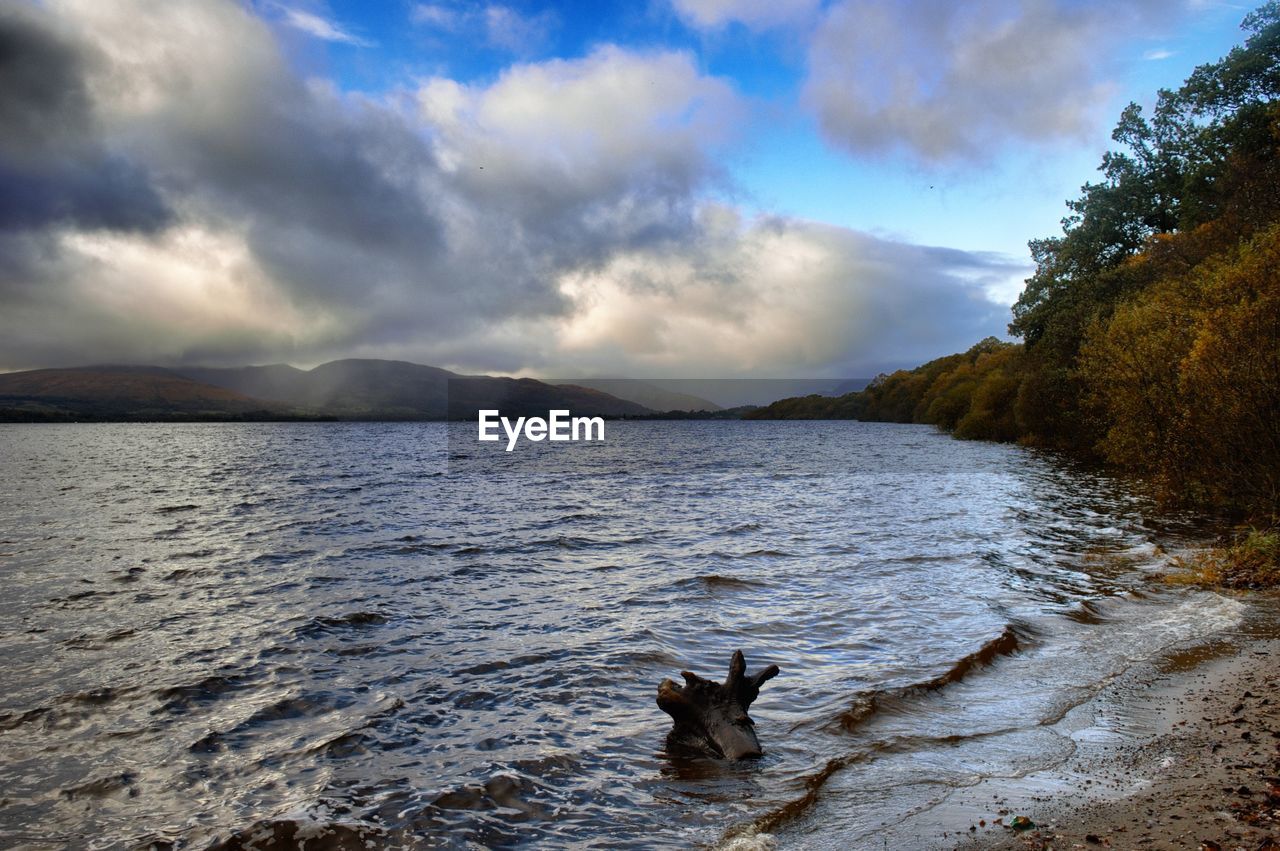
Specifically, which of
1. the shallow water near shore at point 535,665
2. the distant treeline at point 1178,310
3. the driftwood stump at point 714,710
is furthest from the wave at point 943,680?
the distant treeline at point 1178,310

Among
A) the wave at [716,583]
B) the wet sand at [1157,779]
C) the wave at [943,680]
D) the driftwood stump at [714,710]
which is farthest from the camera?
the wave at [716,583]

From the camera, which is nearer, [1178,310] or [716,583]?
[716,583]

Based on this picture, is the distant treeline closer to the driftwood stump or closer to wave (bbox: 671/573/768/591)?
wave (bbox: 671/573/768/591)

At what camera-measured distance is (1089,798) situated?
7.15 m

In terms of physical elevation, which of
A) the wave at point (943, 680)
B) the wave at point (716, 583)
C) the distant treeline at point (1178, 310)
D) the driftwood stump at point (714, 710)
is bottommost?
the wave at point (716, 583)

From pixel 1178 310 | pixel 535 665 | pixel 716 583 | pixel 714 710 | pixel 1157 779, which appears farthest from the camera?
pixel 1178 310

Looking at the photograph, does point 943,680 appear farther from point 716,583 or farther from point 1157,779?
point 716,583

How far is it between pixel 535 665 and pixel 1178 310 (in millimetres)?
26678

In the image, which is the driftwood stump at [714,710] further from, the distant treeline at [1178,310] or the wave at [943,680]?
the distant treeline at [1178,310]

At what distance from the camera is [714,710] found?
9.98 meters

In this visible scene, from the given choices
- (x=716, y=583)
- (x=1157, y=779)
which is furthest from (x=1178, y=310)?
(x=1157, y=779)

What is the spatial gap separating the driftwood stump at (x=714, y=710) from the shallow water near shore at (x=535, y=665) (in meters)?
0.33

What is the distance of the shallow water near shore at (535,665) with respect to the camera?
818 centimetres

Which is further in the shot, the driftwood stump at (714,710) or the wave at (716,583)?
the wave at (716,583)
